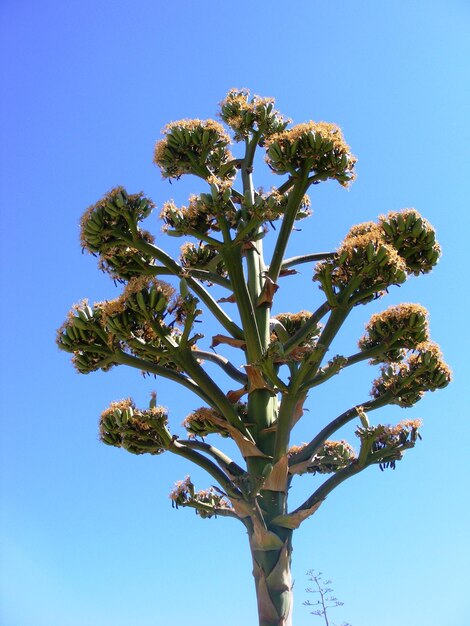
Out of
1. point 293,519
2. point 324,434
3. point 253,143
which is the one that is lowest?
point 293,519

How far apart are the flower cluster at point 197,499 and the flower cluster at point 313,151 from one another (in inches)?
138

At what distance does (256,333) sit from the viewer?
6992 mm

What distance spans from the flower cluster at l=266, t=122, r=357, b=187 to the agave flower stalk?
0.5 inches

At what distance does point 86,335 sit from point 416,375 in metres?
3.35

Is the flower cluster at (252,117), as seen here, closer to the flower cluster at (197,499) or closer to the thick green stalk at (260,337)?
the thick green stalk at (260,337)

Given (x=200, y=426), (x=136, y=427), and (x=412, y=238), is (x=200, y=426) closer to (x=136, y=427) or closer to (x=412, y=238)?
(x=136, y=427)

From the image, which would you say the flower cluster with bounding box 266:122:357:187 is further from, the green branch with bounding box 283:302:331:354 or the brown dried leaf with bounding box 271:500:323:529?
the brown dried leaf with bounding box 271:500:323:529

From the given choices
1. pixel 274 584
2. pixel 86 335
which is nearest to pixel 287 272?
pixel 86 335

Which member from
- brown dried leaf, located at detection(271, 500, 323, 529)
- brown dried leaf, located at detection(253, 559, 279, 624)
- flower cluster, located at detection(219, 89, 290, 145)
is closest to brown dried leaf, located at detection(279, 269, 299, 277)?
flower cluster, located at detection(219, 89, 290, 145)

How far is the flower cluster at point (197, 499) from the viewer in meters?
7.56

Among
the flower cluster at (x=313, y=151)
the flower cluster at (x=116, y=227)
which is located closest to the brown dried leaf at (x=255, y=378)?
the flower cluster at (x=116, y=227)

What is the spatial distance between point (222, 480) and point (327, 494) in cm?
100

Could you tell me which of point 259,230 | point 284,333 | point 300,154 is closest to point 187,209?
point 259,230

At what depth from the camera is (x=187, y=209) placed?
706 centimetres
